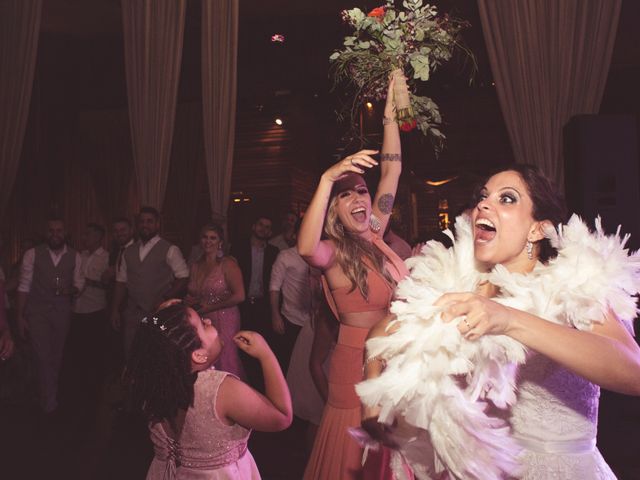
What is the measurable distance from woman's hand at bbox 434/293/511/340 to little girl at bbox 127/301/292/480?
40.3 inches

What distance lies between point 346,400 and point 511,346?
1170 mm

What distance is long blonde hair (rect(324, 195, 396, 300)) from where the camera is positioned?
7.98 feet

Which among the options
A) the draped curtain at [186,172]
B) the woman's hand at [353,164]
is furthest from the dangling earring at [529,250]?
the draped curtain at [186,172]

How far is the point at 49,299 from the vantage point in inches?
208

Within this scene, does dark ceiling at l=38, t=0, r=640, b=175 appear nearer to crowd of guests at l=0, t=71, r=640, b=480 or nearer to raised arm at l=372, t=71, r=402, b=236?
raised arm at l=372, t=71, r=402, b=236

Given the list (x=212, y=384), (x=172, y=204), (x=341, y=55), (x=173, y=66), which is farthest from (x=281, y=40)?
(x=212, y=384)

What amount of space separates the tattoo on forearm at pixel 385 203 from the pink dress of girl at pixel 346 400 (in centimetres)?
20

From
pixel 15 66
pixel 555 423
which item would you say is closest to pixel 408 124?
pixel 555 423

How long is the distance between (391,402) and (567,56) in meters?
4.23

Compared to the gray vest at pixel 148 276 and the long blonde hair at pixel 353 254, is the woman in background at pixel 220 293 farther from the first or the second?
the long blonde hair at pixel 353 254

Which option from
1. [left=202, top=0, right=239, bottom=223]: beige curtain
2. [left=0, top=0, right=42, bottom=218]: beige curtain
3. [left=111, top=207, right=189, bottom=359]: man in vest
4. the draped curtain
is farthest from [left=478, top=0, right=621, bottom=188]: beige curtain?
the draped curtain

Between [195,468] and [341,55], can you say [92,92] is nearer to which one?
[341,55]

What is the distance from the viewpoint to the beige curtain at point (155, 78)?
5859mm

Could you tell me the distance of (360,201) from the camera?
2559 mm
